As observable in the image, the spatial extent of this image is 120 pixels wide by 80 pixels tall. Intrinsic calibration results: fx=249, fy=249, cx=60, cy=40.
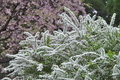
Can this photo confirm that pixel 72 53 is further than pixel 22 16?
No

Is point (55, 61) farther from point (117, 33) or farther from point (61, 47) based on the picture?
point (117, 33)

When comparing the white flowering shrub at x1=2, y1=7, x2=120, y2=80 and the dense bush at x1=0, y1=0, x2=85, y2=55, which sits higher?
the dense bush at x1=0, y1=0, x2=85, y2=55

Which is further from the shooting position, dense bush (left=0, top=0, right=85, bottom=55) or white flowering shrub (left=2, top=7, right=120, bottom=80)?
dense bush (left=0, top=0, right=85, bottom=55)

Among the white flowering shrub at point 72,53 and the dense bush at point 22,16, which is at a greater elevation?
the dense bush at point 22,16

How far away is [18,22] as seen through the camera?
7.18 meters

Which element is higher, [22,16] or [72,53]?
[22,16]

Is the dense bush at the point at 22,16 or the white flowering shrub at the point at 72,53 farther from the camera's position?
the dense bush at the point at 22,16

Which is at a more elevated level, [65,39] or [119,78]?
[65,39]

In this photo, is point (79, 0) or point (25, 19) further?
point (79, 0)

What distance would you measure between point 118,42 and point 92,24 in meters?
0.52

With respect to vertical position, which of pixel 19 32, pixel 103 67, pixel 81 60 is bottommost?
pixel 103 67

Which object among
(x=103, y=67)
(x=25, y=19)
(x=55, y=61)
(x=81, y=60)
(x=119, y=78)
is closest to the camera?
(x=119, y=78)

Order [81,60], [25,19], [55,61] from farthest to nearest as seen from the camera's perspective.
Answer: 1. [25,19]
2. [55,61]
3. [81,60]

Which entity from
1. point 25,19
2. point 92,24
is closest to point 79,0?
point 25,19
